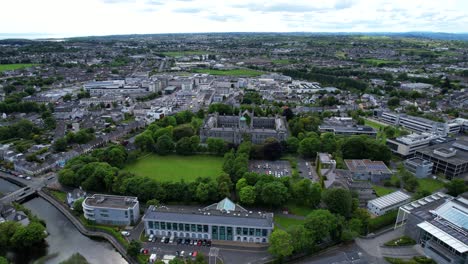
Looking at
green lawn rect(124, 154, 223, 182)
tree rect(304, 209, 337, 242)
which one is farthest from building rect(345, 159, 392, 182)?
green lawn rect(124, 154, 223, 182)

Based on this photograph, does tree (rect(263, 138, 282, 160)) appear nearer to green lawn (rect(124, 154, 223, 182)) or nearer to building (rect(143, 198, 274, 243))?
green lawn (rect(124, 154, 223, 182))

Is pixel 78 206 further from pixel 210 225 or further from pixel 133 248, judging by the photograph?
pixel 210 225

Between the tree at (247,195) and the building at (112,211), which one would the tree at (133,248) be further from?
the tree at (247,195)

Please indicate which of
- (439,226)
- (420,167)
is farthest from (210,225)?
(420,167)

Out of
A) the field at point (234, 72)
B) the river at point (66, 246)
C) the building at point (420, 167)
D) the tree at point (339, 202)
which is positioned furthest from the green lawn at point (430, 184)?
the field at point (234, 72)

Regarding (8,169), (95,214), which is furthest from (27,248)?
(8,169)

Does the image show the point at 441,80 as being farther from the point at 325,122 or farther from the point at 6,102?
the point at 6,102

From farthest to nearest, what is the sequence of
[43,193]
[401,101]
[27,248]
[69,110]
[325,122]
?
1. [401,101]
2. [69,110]
3. [325,122]
4. [43,193]
5. [27,248]

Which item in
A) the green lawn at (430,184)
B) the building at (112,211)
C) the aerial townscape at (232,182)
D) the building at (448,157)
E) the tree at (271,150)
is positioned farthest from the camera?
the tree at (271,150)
